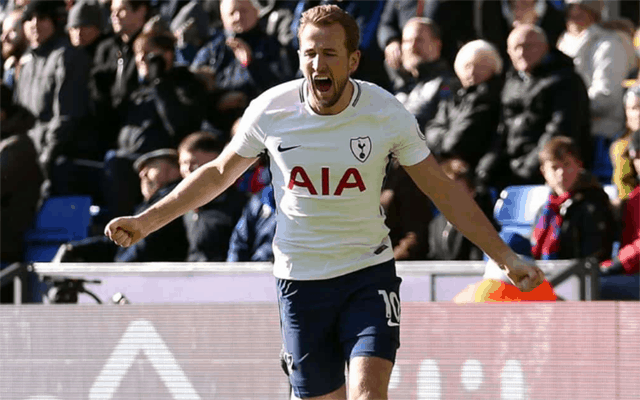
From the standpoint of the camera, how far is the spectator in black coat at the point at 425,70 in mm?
9578

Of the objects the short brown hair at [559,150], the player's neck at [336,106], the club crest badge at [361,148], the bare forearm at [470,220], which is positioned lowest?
the short brown hair at [559,150]

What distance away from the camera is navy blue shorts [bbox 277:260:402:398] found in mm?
4922

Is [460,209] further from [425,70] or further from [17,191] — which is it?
[17,191]

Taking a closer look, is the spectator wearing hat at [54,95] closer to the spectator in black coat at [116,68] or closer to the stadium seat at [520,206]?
the spectator in black coat at [116,68]

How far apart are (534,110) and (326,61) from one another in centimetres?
451

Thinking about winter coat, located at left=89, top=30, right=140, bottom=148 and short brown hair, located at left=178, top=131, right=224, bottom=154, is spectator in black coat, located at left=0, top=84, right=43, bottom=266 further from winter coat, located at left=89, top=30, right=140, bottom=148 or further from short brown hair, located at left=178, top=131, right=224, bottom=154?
short brown hair, located at left=178, top=131, right=224, bottom=154

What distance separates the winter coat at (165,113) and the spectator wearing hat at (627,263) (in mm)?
3527

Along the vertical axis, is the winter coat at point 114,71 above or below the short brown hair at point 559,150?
above

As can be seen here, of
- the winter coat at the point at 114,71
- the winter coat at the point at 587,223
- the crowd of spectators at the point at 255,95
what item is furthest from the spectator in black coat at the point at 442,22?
the winter coat at the point at 587,223

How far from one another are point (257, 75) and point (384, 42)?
3.44 ft

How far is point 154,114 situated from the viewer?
34.0 feet

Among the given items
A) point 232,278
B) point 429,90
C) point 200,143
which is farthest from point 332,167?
point 429,90

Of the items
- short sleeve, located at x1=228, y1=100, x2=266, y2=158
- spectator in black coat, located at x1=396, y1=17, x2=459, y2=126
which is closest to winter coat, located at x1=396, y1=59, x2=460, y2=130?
spectator in black coat, located at x1=396, y1=17, x2=459, y2=126

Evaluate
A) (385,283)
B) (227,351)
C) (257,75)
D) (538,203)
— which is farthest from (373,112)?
(257,75)
